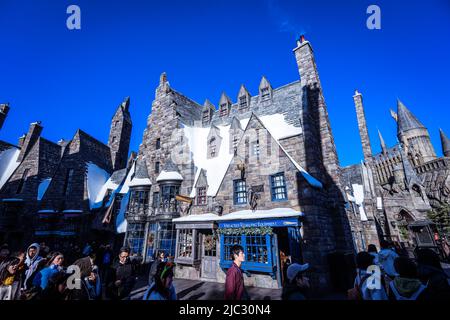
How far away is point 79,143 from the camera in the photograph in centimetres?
2345

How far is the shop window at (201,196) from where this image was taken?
14109mm

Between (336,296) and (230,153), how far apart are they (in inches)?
423

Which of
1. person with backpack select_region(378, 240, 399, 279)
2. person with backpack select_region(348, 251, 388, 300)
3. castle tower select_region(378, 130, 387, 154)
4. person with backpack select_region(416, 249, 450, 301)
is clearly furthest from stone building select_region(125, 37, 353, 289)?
castle tower select_region(378, 130, 387, 154)

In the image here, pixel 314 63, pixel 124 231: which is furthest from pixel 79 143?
pixel 314 63

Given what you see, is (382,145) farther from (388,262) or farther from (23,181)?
(23,181)

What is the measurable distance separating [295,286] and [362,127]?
1103 inches

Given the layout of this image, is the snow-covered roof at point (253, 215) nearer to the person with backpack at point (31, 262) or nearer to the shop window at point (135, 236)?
the shop window at point (135, 236)

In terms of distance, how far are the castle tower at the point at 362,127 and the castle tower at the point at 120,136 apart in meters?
32.5

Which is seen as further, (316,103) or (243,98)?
(243,98)

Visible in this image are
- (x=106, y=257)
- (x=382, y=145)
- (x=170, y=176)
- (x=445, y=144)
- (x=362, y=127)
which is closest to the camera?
(x=106, y=257)

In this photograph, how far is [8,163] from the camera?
2391 centimetres

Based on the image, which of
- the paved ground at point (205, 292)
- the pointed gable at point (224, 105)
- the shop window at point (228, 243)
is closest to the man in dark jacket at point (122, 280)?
the paved ground at point (205, 292)

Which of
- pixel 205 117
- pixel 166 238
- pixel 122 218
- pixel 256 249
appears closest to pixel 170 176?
pixel 166 238
